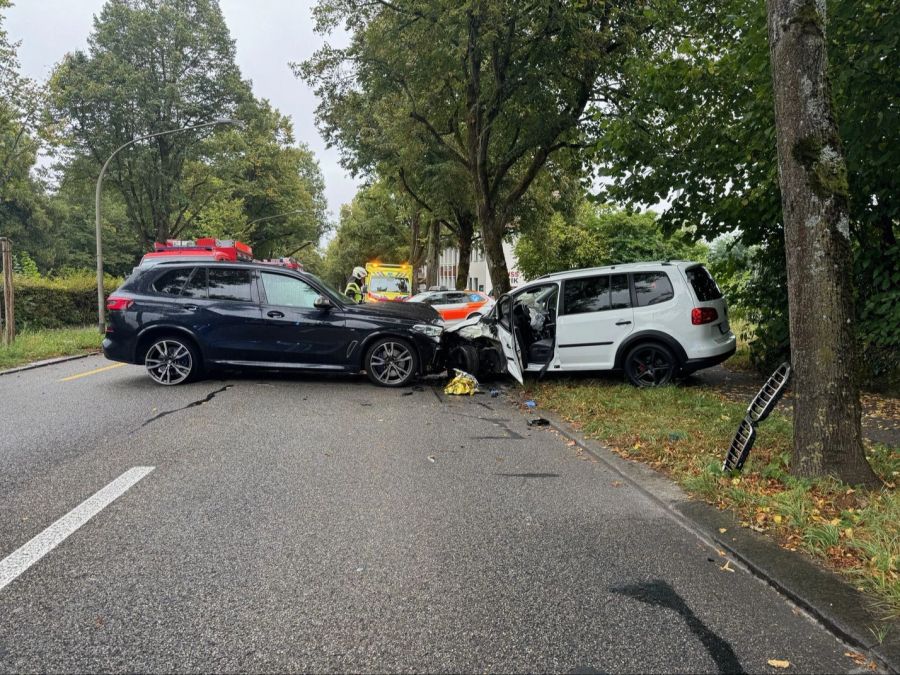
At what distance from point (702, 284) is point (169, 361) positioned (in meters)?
7.70

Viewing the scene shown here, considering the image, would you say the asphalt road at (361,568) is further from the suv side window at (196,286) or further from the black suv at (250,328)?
the suv side window at (196,286)

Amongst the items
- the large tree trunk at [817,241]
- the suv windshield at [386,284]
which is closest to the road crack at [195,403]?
the large tree trunk at [817,241]

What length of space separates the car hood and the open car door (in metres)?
1.19

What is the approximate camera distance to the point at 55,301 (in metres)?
20.3

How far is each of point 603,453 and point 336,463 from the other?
243 cm

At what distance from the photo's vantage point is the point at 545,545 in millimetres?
3576

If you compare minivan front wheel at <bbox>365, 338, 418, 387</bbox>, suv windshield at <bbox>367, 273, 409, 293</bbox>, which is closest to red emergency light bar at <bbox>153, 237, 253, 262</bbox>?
minivan front wheel at <bbox>365, 338, 418, 387</bbox>

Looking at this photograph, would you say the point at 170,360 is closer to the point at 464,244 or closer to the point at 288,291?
the point at 288,291

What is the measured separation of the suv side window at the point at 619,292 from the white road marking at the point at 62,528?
623 cm

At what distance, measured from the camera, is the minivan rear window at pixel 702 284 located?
331 inches

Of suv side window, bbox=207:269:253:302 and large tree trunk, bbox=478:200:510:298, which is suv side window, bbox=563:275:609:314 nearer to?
suv side window, bbox=207:269:253:302

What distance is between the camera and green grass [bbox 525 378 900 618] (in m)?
3.29

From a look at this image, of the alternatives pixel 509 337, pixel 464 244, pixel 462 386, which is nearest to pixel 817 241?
pixel 509 337

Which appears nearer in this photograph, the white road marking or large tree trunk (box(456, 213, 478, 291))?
the white road marking
